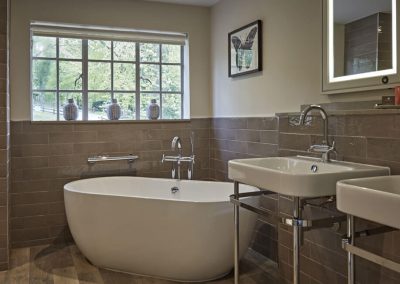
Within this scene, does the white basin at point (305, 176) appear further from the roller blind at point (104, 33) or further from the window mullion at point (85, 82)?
the roller blind at point (104, 33)

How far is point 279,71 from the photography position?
3.05 meters

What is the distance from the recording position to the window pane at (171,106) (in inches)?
167

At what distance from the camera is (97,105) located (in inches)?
156

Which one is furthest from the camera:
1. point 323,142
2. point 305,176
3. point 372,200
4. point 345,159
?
point 323,142

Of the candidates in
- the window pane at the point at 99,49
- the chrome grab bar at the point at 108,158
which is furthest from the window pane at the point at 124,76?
the chrome grab bar at the point at 108,158

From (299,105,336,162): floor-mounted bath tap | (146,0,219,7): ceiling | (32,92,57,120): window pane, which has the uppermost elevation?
(146,0,219,7): ceiling

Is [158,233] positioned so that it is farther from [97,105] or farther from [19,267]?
[97,105]

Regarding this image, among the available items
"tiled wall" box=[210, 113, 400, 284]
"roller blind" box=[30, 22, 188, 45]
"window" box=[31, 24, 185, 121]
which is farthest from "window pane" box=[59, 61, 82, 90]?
"tiled wall" box=[210, 113, 400, 284]

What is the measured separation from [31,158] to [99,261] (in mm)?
1212

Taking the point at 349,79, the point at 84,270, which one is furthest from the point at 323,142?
the point at 84,270

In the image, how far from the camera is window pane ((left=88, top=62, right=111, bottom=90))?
394 cm

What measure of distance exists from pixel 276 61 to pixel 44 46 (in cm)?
224

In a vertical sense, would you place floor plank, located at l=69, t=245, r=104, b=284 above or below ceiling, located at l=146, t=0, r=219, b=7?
below

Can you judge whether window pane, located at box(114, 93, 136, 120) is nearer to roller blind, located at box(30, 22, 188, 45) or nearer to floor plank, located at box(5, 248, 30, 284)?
roller blind, located at box(30, 22, 188, 45)
